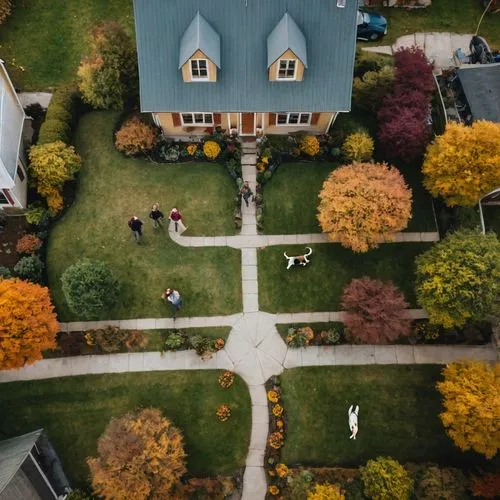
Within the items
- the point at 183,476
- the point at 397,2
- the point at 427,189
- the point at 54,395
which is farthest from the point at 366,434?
the point at 397,2

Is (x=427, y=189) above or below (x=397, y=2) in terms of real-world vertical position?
below

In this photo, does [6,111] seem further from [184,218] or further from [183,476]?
[183,476]

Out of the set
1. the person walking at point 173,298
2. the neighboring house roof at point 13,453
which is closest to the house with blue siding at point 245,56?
the person walking at point 173,298

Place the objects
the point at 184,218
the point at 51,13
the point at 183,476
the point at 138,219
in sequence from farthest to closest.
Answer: the point at 51,13 → the point at 184,218 → the point at 138,219 → the point at 183,476

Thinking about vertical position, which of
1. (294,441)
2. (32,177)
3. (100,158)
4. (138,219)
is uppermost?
(100,158)

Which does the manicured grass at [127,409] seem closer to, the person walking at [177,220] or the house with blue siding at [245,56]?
the person walking at [177,220]

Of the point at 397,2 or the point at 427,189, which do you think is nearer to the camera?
the point at 427,189

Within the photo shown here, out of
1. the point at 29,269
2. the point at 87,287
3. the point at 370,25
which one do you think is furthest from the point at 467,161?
the point at 29,269
